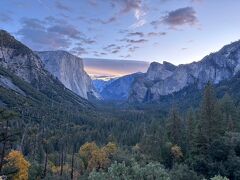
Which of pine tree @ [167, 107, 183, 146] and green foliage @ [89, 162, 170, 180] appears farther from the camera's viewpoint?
pine tree @ [167, 107, 183, 146]

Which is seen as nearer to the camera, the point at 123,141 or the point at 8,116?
the point at 8,116

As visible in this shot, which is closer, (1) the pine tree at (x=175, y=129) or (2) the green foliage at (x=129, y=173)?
(2) the green foliage at (x=129, y=173)

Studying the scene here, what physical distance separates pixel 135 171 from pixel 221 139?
3456 cm

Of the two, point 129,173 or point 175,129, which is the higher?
point 175,129

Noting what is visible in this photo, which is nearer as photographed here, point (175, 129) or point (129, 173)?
point (129, 173)

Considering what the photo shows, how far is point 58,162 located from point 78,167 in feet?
88.1

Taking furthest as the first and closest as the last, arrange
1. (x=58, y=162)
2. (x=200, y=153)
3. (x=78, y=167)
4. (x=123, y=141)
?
(x=123, y=141) < (x=58, y=162) < (x=78, y=167) < (x=200, y=153)

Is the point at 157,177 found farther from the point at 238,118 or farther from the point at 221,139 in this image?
the point at 238,118

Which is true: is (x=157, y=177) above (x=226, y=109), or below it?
below

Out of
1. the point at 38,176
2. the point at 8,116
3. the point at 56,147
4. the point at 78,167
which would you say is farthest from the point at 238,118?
the point at 56,147

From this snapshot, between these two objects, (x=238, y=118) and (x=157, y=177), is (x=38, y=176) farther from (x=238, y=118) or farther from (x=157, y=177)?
(x=238, y=118)

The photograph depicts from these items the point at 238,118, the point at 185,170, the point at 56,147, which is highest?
the point at 238,118

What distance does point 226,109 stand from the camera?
11569cm

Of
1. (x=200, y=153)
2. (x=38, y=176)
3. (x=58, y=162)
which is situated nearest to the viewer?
(x=200, y=153)
